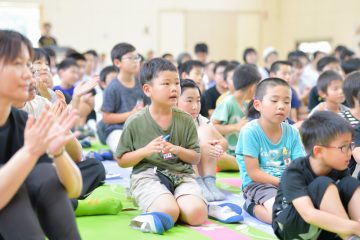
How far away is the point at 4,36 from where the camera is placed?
5.38 ft

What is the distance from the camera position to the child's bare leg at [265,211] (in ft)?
7.96

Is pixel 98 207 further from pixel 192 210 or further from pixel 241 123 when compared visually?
pixel 241 123

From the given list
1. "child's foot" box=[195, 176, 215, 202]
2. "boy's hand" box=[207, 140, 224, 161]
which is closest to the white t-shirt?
"boy's hand" box=[207, 140, 224, 161]

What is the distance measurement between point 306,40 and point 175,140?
864cm

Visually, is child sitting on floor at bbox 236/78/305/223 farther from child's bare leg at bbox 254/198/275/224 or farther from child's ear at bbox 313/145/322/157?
child's ear at bbox 313/145/322/157

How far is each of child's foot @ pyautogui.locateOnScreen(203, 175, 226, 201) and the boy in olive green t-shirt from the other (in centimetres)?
26

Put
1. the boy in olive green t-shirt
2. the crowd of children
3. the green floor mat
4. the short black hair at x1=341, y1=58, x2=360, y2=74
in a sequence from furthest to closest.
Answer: the short black hair at x1=341, y1=58, x2=360, y2=74, the boy in olive green t-shirt, the green floor mat, the crowd of children

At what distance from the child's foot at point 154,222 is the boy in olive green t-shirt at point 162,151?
0.10m

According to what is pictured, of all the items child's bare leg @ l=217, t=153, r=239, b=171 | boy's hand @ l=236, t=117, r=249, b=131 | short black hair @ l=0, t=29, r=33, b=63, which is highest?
short black hair @ l=0, t=29, r=33, b=63

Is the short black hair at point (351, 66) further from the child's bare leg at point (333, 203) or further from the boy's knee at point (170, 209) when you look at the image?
the child's bare leg at point (333, 203)

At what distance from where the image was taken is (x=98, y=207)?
254 cm

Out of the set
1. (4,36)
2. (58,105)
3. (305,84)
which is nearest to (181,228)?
(58,105)

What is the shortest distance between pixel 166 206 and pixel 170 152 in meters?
0.25

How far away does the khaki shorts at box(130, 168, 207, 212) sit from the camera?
96.8 inches
